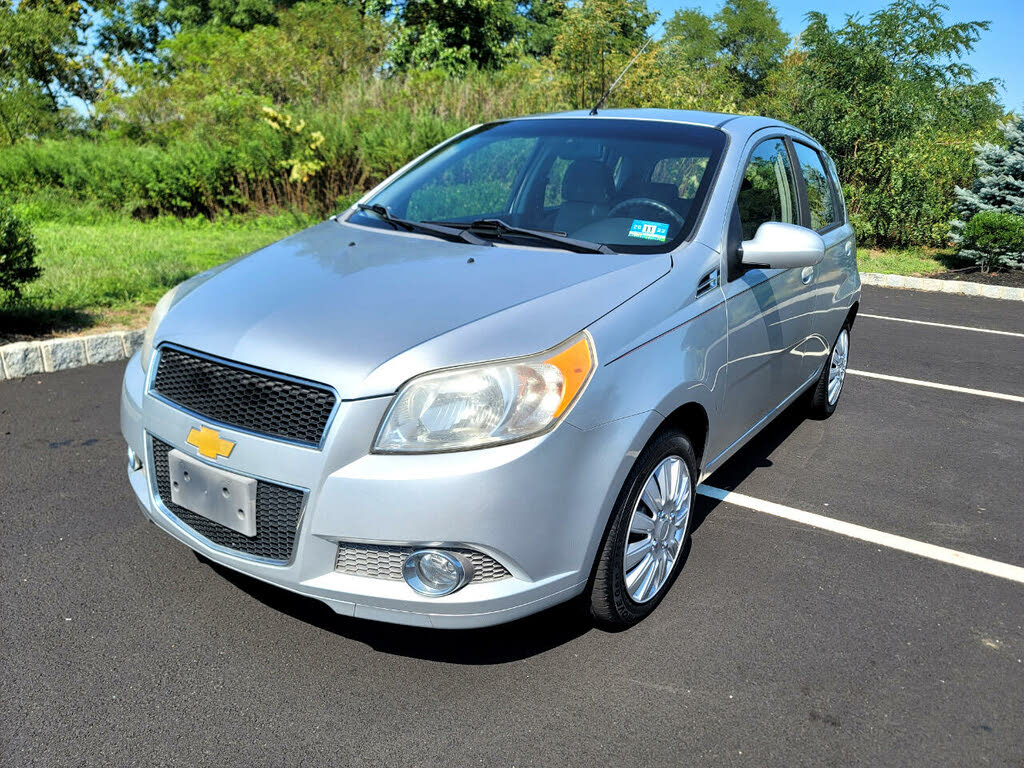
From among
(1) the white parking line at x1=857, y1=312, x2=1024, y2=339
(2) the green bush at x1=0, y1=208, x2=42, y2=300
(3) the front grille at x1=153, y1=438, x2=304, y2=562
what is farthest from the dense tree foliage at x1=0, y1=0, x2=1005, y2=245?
(3) the front grille at x1=153, y1=438, x2=304, y2=562

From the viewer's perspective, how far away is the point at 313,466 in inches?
89.3

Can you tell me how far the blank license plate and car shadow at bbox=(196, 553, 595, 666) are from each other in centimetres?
46

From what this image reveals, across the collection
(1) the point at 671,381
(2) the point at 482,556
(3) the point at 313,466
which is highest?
(1) the point at 671,381

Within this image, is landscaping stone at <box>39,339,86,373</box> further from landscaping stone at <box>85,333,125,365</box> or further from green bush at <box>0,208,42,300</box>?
green bush at <box>0,208,42,300</box>

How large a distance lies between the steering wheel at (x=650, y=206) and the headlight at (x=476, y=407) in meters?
Result: 1.17

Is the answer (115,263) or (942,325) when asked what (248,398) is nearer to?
(115,263)

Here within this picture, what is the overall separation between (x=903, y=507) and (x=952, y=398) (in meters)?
2.35

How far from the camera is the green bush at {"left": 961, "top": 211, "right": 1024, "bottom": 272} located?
11406 millimetres

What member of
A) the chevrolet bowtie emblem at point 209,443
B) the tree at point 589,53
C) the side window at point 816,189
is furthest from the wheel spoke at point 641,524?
the tree at point 589,53

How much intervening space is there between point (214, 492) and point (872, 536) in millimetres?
2814

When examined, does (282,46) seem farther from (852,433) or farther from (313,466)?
(313,466)

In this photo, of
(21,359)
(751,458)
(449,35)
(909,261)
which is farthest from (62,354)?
(449,35)

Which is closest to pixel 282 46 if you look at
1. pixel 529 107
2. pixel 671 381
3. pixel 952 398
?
pixel 529 107

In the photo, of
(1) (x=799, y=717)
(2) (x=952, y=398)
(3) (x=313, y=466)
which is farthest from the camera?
(2) (x=952, y=398)
